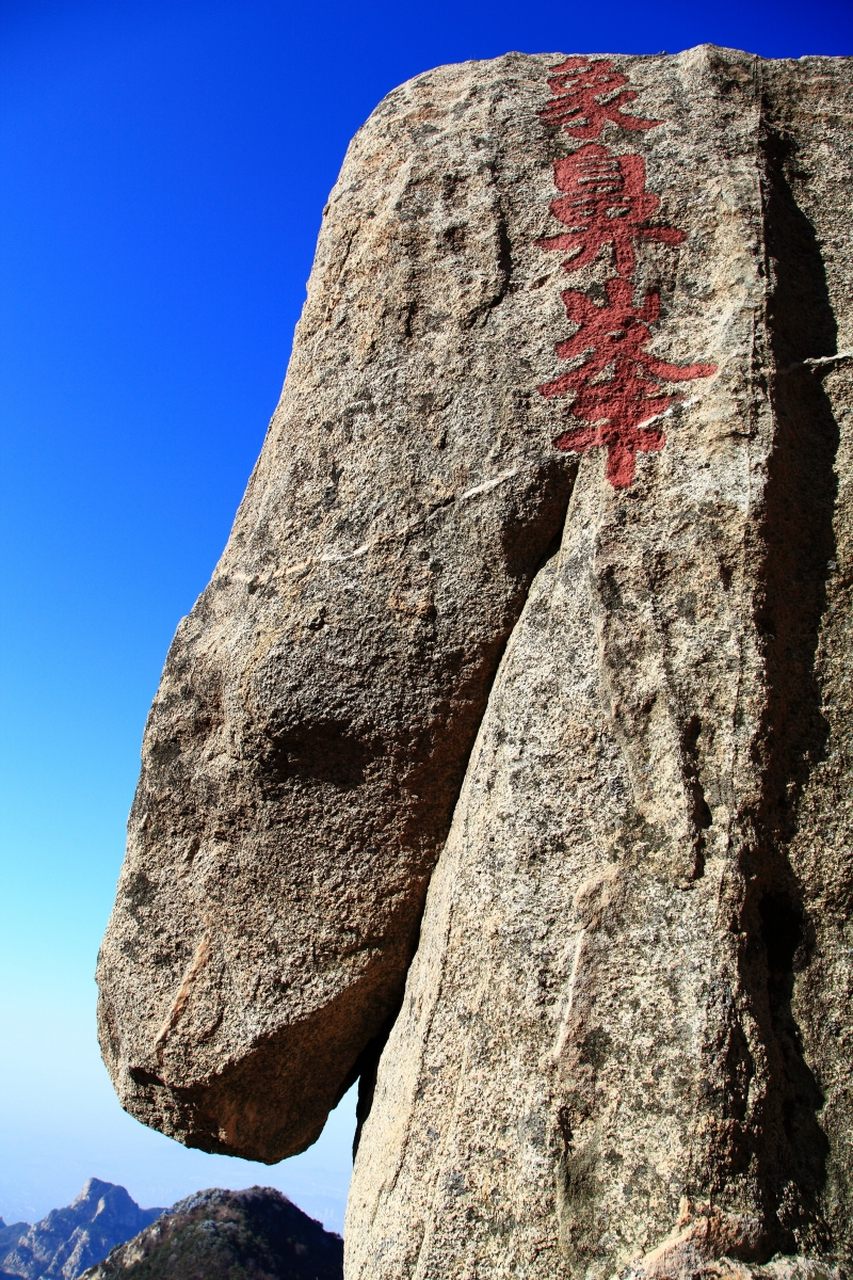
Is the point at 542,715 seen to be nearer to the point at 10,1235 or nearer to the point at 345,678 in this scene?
the point at 345,678

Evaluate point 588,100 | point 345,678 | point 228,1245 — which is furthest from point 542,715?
point 228,1245

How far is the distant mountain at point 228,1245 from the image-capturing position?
9.14 m

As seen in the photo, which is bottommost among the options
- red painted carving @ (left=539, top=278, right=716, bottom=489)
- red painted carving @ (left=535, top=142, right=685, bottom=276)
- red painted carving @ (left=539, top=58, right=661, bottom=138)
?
red painted carving @ (left=539, top=278, right=716, bottom=489)

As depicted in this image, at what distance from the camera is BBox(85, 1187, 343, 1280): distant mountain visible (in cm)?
914

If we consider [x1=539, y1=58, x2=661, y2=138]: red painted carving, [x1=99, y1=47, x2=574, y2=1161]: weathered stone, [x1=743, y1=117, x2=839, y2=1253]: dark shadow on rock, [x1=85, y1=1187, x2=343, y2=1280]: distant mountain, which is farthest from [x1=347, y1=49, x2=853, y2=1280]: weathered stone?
[x1=85, y1=1187, x2=343, y2=1280]: distant mountain

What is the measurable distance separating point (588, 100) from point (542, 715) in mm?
2348

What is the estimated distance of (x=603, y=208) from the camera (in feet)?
9.82

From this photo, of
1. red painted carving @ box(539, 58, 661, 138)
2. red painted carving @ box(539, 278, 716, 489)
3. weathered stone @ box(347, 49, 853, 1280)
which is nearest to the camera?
weathered stone @ box(347, 49, 853, 1280)

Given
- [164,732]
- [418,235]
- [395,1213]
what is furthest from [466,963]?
[418,235]

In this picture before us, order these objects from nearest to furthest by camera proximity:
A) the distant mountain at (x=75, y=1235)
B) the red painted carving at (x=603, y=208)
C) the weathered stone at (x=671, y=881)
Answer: the weathered stone at (x=671, y=881) < the red painted carving at (x=603, y=208) < the distant mountain at (x=75, y=1235)

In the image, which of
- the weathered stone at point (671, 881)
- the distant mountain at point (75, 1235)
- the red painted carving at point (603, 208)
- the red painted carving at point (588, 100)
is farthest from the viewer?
the distant mountain at point (75, 1235)

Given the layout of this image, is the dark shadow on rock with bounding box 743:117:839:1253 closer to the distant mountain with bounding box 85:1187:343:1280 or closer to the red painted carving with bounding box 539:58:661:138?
the red painted carving with bounding box 539:58:661:138

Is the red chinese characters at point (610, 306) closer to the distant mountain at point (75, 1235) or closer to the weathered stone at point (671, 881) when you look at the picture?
the weathered stone at point (671, 881)

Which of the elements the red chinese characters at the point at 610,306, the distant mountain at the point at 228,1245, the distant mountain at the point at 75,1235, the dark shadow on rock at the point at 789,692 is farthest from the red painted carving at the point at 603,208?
the distant mountain at the point at 75,1235
